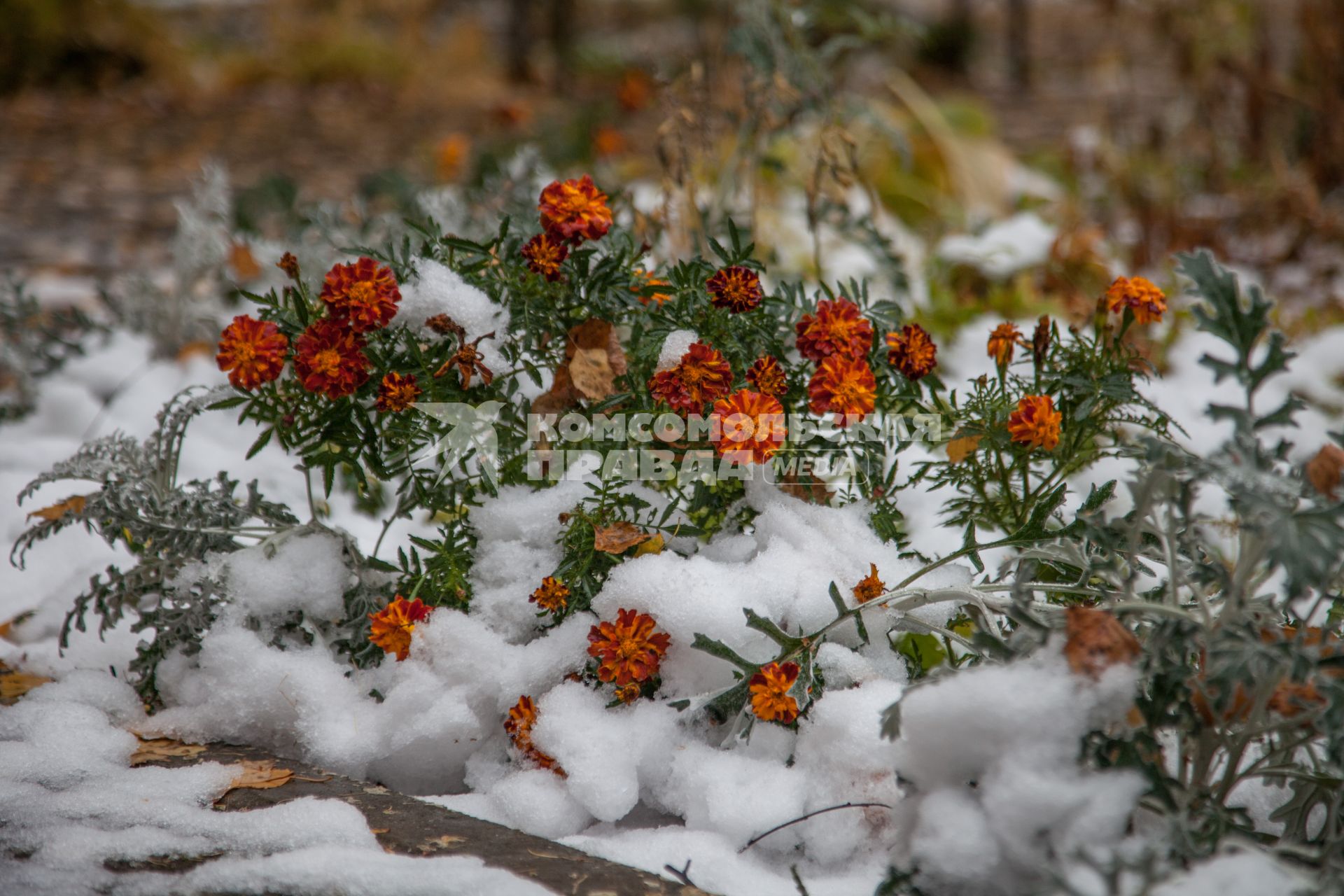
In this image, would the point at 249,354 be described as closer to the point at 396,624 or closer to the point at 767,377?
the point at 396,624

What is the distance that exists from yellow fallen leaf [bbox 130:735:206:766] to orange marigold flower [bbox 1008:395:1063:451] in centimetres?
111

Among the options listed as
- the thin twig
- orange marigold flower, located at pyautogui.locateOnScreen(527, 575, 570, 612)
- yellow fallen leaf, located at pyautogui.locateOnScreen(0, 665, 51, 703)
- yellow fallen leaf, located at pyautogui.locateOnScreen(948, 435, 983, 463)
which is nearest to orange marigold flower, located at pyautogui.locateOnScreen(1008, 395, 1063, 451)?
yellow fallen leaf, located at pyautogui.locateOnScreen(948, 435, 983, 463)

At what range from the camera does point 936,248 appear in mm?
3395

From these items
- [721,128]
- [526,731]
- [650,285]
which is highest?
[721,128]

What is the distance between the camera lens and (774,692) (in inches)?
46.8

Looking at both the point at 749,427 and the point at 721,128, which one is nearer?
the point at 749,427

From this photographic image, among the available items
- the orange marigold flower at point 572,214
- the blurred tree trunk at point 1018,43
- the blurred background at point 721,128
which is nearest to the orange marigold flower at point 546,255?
the orange marigold flower at point 572,214

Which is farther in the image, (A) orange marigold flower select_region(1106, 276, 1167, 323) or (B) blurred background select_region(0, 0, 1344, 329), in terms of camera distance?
(B) blurred background select_region(0, 0, 1344, 329)

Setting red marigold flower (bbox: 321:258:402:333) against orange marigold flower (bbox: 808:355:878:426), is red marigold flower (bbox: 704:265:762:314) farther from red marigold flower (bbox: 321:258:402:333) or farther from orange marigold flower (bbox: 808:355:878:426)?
red marigold flower (bbox: 321:258:402:333)

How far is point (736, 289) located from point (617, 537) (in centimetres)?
35

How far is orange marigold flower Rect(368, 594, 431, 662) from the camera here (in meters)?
1.31

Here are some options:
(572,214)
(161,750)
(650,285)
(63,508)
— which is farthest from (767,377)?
(63,508)

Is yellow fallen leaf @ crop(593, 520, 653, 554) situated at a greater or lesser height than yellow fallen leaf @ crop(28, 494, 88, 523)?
lesser

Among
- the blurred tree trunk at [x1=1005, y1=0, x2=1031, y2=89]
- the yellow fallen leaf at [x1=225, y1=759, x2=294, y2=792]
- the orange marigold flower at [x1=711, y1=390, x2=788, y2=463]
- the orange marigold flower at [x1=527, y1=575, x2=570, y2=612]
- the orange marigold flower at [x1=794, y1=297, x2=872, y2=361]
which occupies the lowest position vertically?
the yellow fallen leaf at [x1=225, y1=759, x2=294, y2=792]
